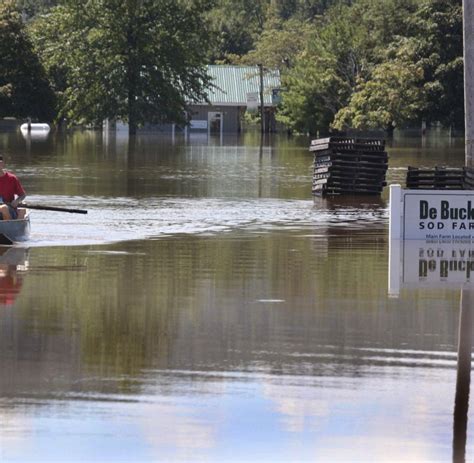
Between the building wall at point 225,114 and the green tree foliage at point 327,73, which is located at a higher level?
the green tree foliage at point 327,73

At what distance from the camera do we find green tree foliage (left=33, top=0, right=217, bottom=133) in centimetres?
10175

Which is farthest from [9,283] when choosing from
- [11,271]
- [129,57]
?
[129,57]

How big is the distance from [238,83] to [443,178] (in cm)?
10243

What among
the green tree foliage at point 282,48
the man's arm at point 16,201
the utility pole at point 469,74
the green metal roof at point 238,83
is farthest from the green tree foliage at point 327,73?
the man's arm at point 16,201

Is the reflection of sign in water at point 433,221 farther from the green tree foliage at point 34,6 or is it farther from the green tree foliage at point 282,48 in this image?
the green tree foliage at point 34,6

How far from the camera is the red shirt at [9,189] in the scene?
2244cm

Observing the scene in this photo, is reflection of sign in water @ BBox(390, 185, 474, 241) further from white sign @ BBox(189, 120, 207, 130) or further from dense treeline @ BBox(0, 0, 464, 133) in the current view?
white sign @ BBox(189, 120, 207, 130)

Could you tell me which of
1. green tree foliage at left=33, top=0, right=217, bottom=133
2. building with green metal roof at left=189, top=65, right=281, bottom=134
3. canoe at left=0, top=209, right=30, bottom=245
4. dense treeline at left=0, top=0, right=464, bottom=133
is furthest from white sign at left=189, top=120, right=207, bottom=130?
canoe at left=0, top=209, right=30, bottom=245

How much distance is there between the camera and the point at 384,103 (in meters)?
96.4

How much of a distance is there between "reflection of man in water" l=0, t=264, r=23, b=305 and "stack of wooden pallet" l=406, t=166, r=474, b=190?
10.6 m

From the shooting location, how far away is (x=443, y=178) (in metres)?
27.5

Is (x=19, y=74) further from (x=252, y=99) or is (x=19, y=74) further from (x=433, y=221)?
(x=433, y=221)

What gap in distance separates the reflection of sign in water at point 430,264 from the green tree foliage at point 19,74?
9342cm

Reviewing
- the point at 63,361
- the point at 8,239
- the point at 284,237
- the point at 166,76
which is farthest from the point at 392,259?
the point at 166,76
